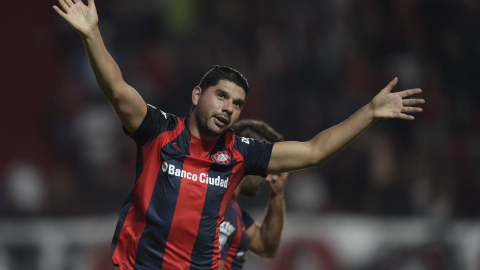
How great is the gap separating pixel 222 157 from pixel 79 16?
113cm

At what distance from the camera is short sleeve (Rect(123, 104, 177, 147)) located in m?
2.97

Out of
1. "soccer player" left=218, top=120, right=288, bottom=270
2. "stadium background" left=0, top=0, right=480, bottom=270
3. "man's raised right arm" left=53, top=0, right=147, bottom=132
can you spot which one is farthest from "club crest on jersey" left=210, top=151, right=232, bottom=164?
"stadium background" left=0, top=0, right=480, bottom=270

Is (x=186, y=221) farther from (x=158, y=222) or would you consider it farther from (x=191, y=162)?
(x=191, y=162)

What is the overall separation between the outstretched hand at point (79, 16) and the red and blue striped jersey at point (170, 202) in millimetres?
560

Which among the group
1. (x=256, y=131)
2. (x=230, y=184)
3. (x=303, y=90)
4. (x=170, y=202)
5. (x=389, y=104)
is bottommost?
(x=170, y=202)

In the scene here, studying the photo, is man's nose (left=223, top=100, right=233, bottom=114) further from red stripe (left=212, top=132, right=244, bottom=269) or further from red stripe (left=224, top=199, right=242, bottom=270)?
red stripe (left=224, top=199, right=242, bottom=270)

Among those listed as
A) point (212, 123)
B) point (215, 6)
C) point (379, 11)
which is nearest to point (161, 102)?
point (215, 6)

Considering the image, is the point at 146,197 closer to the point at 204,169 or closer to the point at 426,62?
the point at 204,169

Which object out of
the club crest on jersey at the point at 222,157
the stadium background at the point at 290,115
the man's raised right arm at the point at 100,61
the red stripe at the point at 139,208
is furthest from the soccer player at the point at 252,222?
the stadium background at the point at 290,115

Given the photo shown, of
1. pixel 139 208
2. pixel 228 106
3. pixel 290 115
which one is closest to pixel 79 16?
pixel 228 106

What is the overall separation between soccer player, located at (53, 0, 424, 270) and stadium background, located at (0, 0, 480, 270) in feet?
11.8

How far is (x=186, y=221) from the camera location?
9.89 ft

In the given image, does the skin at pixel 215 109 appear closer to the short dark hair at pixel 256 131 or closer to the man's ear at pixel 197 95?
the man's ear at pixel 197 95

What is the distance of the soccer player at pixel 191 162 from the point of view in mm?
2984
